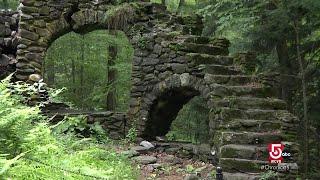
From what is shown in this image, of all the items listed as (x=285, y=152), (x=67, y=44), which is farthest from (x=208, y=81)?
(x=67, y=44)

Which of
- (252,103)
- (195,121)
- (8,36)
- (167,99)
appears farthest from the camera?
(195,121)

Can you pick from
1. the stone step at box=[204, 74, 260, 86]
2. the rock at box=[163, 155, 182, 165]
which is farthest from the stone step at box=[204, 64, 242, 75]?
the rock at box=[163, 155, 182, 165]

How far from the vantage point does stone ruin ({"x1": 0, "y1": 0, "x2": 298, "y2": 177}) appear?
7.52 metres

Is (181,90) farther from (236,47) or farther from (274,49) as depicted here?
(274,49)

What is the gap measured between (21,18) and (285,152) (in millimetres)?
7928

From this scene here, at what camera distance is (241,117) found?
7492mm

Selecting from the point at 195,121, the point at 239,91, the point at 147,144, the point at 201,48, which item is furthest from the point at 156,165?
the point at 195,121

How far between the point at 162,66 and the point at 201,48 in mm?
1071

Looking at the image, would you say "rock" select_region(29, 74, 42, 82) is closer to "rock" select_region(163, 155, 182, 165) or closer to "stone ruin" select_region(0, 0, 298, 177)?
"stone ruin" select_region(0, 0, 298, 177)

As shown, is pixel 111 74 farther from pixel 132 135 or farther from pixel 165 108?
pixel 132 135

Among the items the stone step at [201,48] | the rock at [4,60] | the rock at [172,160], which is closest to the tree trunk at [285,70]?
the stone step at [201,48]

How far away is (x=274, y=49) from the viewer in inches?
422

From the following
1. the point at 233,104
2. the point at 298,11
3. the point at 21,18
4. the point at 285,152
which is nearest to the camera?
the point at 285,152

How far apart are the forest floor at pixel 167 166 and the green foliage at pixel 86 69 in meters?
7.52
